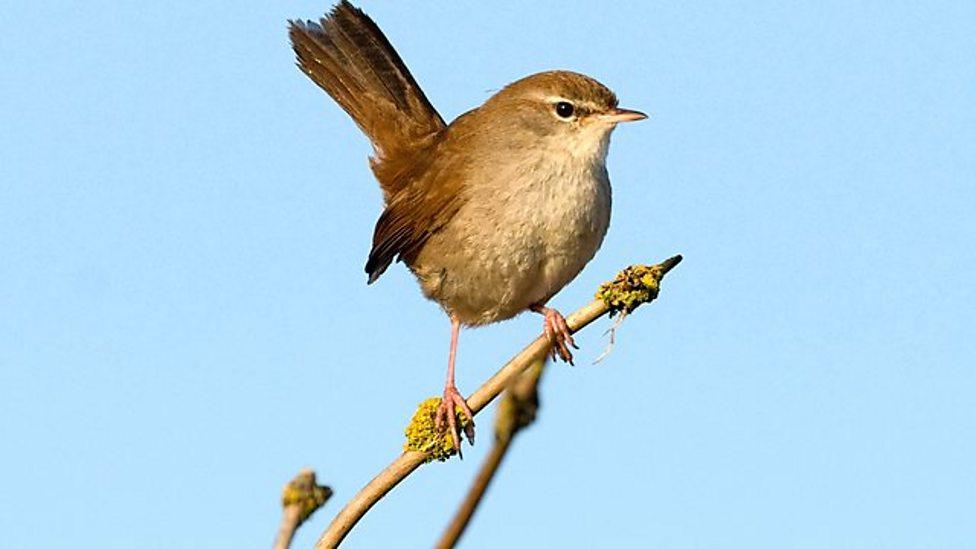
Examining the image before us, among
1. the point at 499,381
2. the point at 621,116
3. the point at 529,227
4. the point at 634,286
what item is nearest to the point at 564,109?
A: the point at 621,116

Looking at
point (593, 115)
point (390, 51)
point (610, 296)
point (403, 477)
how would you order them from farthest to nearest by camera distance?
point (390, 51) → point (593, 115) → point (610, 296) → point (403, 477)

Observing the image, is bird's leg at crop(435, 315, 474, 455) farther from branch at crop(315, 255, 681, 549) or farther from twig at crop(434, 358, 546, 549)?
twig at crop(434, 358, 546, 549)

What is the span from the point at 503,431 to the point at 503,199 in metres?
4.65

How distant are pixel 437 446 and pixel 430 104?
4374mm

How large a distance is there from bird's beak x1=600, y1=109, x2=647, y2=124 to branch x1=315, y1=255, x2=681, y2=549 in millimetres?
2672

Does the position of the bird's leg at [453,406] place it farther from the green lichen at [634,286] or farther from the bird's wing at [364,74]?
the bird's wing at [364,74]

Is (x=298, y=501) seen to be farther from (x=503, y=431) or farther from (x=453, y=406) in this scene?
(x=453, y=406)

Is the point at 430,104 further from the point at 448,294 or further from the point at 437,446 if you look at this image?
the point at 437,446

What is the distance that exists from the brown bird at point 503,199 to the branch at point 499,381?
2.05 meters

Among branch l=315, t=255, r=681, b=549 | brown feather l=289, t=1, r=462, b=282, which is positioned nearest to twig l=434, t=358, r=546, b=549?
branch l=315, t=255, r=681, b=549

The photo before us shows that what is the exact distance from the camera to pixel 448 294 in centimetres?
586

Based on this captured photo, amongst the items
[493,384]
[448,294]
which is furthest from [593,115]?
[493,384]

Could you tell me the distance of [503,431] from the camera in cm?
89

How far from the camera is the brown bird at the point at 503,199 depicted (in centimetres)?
542
